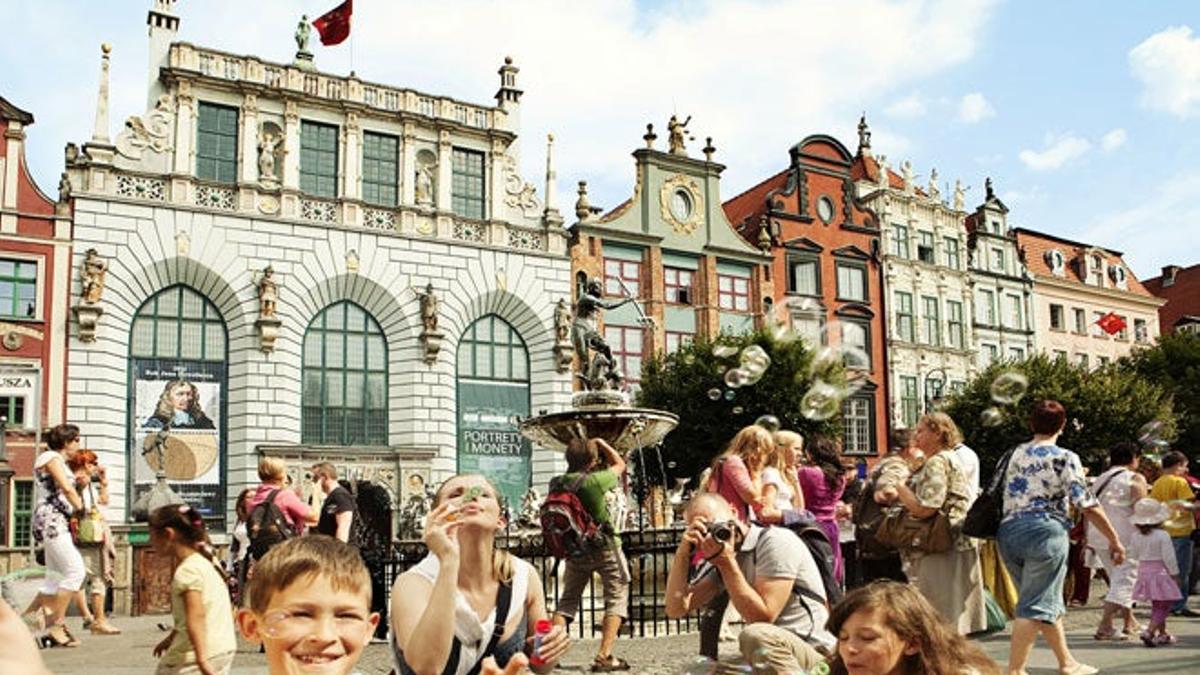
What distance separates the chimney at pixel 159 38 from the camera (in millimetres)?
28109

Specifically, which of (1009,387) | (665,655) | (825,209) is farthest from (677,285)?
(665,655)

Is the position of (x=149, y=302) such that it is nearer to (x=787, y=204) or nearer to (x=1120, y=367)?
(x=787, y=204)

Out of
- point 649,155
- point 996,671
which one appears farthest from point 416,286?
point 996,671

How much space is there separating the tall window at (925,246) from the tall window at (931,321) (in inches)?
64.8

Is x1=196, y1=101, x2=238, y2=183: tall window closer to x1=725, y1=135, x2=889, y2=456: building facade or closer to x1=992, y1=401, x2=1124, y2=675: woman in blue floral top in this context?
x1=725, y1=135, x2=889, y2=456: building facade

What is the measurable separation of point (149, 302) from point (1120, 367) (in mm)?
34823

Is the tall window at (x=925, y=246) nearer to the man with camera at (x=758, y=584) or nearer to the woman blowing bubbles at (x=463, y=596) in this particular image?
the man with camera at (x=758, y=584)

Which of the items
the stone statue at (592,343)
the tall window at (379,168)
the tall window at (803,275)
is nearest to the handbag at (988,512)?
the stone statue at (592,343)

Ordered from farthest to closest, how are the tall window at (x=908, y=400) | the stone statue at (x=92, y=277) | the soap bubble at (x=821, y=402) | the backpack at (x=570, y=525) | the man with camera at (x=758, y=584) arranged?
the tall window at (x=908, y=400) < the stone statue at (x=92, y=277) < the soap bubble at (x=821, y=402) < the backpack at (x=570, y=525) < the man with camera at (x=758, y=584)

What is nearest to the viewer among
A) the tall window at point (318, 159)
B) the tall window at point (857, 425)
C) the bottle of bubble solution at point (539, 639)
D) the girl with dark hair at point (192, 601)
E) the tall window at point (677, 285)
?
the bottle of bubble solution at point (539, 639)

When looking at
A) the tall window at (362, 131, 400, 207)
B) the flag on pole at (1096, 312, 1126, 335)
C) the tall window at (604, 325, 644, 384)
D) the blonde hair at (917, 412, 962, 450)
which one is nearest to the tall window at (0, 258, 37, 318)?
the tall window at (362, 131, 400, 207)

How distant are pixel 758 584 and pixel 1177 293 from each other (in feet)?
203

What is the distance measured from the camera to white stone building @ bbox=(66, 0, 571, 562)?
2670cm

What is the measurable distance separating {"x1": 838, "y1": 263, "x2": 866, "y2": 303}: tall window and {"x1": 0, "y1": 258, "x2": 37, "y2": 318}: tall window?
25.7 m
